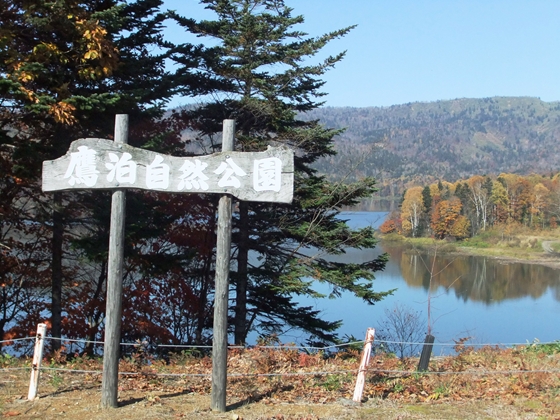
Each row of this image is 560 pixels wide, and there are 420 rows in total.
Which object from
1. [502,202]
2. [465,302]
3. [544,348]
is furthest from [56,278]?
[502,202]

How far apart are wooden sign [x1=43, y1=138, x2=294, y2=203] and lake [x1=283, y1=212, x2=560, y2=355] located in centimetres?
882

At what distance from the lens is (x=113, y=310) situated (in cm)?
564

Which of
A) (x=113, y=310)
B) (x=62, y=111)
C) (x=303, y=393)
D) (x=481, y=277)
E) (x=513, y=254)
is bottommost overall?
(x=481, y=277)

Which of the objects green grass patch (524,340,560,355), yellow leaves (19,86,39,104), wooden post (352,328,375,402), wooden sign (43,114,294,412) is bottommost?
green grass patch (524,340,560,355)

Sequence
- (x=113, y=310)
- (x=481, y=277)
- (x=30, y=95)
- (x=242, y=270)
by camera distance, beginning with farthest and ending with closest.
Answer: (x=481, y=277)
(x=242, y=270)
(x=30, y=95)
(x=113, y=310)

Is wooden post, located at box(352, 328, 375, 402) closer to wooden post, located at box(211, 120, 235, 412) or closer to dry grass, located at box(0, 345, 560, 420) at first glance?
dry grass, located at box(0, 345, 560, 420)

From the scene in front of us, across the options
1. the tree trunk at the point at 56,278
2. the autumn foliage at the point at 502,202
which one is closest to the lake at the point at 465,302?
the tree trunk at the point at 56,278

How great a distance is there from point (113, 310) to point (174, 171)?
5.21ft

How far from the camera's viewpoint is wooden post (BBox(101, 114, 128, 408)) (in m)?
5.57

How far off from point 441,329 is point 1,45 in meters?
18.6

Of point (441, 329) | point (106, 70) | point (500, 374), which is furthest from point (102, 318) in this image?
point (441, 329)

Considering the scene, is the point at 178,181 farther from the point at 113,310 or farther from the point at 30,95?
the point at 30,95

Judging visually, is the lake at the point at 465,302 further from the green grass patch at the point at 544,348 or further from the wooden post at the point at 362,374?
the wooden post at the point at 362,374

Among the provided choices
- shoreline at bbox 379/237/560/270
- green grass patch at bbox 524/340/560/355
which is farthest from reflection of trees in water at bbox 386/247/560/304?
green grass patch at bbox 524/340/560/355
